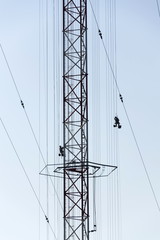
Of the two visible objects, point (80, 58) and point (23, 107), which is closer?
point (80, 58)

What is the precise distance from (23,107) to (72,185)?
1009cm

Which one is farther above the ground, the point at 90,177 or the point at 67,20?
the point at 67,20

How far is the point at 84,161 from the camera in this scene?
73438 mm

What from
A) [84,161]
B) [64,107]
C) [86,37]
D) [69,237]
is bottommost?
[69,237]

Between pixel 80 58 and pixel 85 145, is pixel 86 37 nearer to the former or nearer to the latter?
pixel 80 58

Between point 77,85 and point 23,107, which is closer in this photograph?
point 77,85

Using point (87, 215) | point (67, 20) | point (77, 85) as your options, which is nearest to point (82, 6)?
point (67, 20)

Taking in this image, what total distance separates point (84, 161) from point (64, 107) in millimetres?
5036

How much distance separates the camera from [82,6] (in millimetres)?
75438

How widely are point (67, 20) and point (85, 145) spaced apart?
10.8 metres

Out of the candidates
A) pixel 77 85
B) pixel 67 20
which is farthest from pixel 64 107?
pixel 67 20

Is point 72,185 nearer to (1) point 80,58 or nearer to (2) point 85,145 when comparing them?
(2) point 85,145

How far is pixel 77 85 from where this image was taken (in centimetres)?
7488

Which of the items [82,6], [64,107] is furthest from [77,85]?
[82,6]
